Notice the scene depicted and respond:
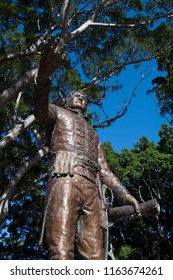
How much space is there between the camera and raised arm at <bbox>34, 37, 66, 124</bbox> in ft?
10.3

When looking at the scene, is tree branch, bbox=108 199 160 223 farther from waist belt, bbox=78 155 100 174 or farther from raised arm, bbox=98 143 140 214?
waist belt, bbox=78 155 100 174

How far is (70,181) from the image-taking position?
11.6ft

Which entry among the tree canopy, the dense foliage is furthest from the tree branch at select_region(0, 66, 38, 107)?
the dense foliage

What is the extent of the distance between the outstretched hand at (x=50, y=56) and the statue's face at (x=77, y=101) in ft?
3.28

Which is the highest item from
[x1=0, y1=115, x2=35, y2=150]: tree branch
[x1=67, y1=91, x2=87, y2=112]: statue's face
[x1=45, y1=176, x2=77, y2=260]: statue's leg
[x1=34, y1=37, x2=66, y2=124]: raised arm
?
[x1=0, y1=115, x2=35, y2=150]: tree branch

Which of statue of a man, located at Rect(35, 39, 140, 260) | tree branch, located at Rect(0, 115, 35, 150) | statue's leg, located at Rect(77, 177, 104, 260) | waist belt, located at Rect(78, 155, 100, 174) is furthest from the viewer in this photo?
tree branch, located at Rect(0, 115, 35, 150)

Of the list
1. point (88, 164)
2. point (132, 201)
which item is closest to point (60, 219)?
point (88, 164)

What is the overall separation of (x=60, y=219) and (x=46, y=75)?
1.24 metres

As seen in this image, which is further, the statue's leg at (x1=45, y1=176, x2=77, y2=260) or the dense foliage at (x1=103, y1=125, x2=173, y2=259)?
the dense foliage at (x1=103, y1=125, x2=173, y2=259)

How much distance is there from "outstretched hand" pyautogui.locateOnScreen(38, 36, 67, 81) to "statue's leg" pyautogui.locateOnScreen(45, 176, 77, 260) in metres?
0.99

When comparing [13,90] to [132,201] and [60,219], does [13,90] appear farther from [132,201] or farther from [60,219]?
[60,219]

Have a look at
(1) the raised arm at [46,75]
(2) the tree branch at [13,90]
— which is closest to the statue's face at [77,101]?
(1) the raised arm at [46,75]

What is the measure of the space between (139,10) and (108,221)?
986 centimetres
